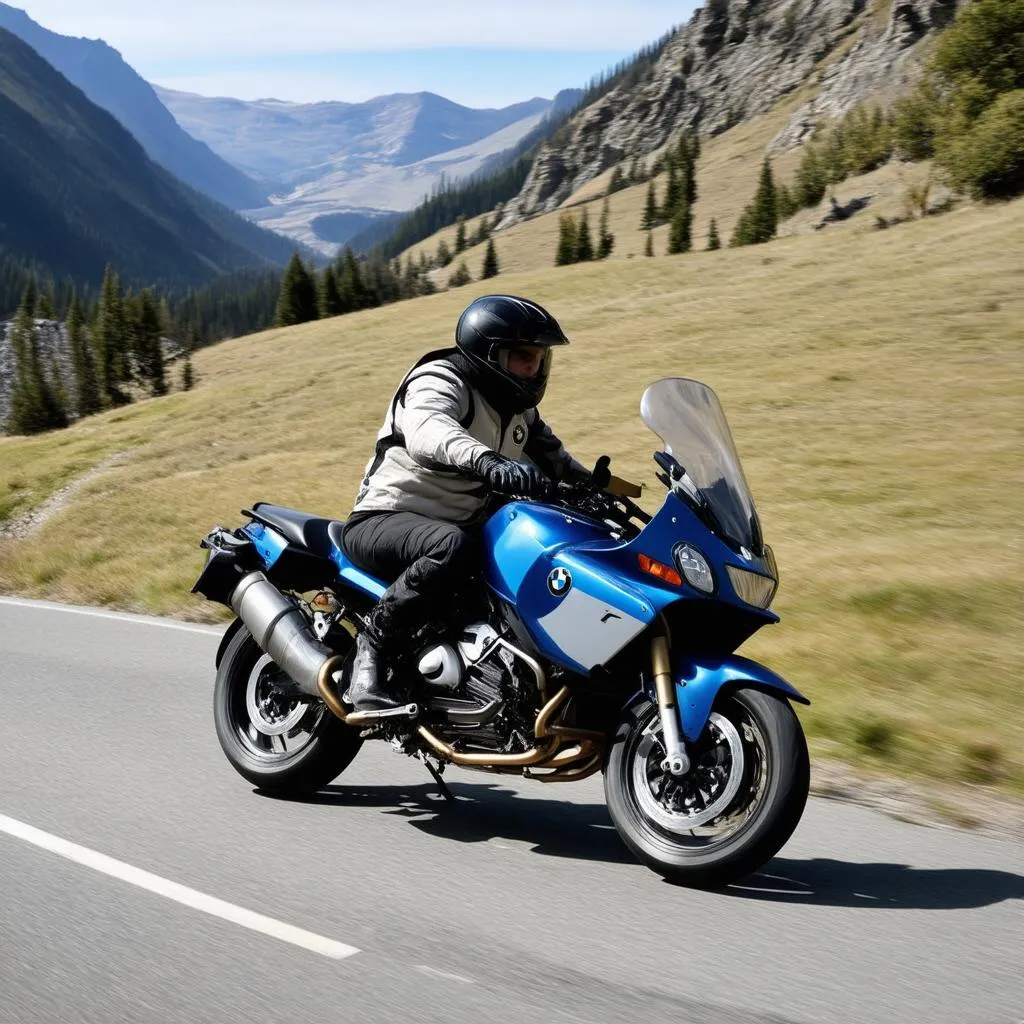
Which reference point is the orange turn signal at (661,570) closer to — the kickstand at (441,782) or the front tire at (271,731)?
the kickstand at (441,782)

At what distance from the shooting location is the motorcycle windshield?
4336 mm

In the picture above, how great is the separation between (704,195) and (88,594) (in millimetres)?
165614

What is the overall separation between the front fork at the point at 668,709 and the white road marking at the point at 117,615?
5.83 metres

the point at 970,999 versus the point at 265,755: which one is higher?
the point at 970,999

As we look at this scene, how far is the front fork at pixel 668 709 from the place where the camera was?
13.4ft

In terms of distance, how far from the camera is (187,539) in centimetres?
1533

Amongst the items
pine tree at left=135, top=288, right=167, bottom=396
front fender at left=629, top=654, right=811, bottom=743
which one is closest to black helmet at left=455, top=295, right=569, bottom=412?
front fender at left=629, top=654, right=811, bottom=743

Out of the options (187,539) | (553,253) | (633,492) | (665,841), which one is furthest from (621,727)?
(553,253)

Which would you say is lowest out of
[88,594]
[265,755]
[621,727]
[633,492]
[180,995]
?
[88,594]

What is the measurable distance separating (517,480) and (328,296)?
10585 cm

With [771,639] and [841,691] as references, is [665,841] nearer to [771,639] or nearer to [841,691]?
[841,691]

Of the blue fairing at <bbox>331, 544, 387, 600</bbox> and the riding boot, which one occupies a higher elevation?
the blue fairing at <bbox>331, 544, 387, 600</bbox>

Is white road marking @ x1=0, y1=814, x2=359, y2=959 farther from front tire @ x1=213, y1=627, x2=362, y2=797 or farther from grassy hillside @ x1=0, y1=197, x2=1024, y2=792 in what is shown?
grassy hillside @ x1=0, y1=197, x2=1024, y2=792

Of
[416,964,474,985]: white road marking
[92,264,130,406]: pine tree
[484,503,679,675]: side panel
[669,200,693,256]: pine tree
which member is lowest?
[92,264,130,406]: pine tree
